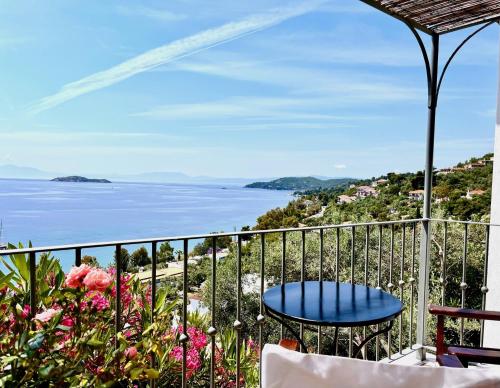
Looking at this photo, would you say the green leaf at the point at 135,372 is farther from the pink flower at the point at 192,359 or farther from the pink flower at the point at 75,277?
the pink flower at the point at 192,359

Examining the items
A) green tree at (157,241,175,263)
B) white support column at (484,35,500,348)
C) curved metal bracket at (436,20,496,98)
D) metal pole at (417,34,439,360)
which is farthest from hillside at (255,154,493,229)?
green tree at (157,241,175,263)

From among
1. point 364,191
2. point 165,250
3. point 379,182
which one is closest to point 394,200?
point 379,182

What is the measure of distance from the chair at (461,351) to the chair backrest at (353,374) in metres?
0.82

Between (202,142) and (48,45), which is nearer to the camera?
(48,45)

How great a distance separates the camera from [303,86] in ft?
85.9

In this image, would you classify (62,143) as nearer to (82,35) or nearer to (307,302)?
(82,35)

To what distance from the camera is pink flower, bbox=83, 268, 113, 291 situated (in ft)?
4.74

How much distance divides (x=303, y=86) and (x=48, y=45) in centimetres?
1579

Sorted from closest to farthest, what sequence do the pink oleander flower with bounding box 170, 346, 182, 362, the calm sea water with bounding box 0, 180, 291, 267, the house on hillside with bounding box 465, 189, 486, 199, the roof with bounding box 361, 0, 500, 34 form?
the roof with bounding box 361, 0, 500, 34 → the pink oleander flower with bounding box 170, 346, 182, 362 → the house on hillside with bounding box 465, 189, 486, 199 → the calm sea water with bounding box 0, 180, 291, 267

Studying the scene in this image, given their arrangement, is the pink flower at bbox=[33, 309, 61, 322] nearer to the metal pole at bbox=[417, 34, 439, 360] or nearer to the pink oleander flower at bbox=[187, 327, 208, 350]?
the pink oleander flower at bbox=[187, 327, 208, 350]

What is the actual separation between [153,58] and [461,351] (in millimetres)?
26671

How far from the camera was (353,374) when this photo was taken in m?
1.09

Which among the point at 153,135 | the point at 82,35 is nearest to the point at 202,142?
the point at 153,135

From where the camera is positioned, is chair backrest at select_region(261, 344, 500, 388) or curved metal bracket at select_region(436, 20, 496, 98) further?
curved metal bracket at select_region(436, 20, 496, 98)
